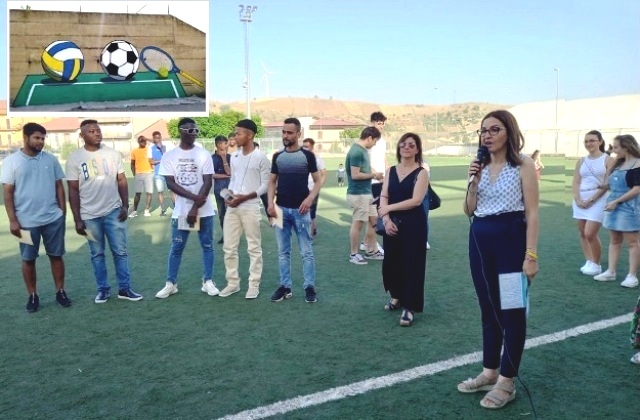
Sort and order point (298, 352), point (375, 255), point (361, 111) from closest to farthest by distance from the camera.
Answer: point (298, 352) → point (375, 255) → point (361, 111)

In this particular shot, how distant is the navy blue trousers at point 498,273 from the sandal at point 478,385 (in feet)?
0.29

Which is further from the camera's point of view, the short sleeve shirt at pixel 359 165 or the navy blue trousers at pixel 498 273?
the short sleeve shirt at pixel 359 165

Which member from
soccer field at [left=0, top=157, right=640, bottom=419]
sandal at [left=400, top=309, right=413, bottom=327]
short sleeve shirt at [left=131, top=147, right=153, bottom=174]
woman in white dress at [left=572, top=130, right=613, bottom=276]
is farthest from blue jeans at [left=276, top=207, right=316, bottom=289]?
short sleeve shirt at [left=131, top=147, right=153, bottom=174]

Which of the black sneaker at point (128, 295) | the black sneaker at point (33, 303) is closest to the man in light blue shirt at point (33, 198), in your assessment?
the black sneaker at point (33, 303)

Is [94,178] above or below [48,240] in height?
above

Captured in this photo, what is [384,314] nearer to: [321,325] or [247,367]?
[321,325]

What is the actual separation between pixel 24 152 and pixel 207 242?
205cm

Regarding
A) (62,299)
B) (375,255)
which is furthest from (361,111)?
(62,299)

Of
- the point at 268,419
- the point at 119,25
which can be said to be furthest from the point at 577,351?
the point at 119,25

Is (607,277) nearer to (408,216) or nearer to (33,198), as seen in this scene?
(408,216)

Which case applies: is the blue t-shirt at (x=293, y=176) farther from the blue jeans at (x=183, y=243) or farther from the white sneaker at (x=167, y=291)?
the white sneaker at (x=167, y=291)

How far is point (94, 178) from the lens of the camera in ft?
18.7

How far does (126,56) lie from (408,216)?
408 inches

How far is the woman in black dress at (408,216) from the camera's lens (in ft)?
16.3
